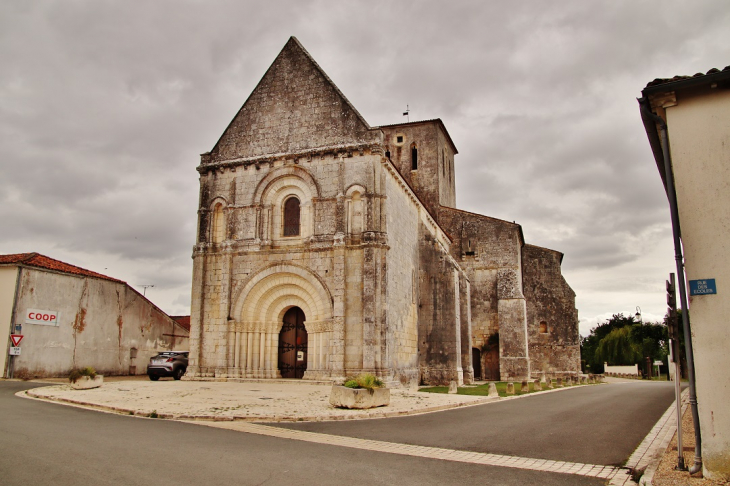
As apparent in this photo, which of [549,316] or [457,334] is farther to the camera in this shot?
[549,316]

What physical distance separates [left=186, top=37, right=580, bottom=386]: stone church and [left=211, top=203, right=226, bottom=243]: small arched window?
45 millimetres

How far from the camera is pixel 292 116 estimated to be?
71.6 ft

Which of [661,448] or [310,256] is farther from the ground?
[310,256]

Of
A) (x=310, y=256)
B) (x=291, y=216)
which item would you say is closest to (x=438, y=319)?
(x=310, y=256)

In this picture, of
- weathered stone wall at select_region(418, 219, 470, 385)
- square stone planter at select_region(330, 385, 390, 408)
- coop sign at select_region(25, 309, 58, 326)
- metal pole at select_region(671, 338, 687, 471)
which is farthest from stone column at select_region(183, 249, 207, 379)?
metal pole at select_region(671, 338, 687, 471)

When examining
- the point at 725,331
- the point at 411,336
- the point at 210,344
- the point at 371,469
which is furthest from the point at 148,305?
the point at 725,331

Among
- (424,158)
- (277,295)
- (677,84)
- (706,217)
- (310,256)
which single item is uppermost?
(424,158)

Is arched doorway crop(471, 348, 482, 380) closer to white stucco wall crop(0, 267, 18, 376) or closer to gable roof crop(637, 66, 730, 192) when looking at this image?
white stucco wall crop(0, 267, 18, 376)

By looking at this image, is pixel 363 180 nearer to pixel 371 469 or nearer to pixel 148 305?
pixel 371 469

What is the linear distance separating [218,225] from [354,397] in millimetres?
11699

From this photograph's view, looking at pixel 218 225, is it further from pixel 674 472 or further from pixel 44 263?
pixel 674 472

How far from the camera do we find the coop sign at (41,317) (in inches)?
944

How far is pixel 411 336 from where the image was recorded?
74.9 ft

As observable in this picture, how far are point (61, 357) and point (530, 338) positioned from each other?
1040 inches
